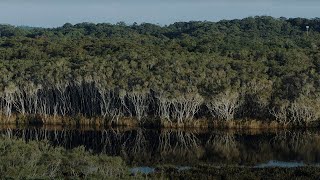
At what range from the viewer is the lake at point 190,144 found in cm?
4814

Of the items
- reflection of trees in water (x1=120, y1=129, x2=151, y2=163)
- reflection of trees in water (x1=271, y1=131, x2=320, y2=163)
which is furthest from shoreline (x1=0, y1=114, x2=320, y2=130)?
reflection of trees in water (x1=271, y1=131, x2=320, y2=163)

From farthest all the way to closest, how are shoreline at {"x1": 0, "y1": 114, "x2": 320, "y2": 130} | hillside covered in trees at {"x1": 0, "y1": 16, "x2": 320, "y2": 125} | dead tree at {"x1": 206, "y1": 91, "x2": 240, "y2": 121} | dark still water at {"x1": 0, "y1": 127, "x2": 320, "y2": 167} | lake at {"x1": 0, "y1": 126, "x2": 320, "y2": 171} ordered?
hillside covered in trees at {"x1": 0, "y1": 16, "x2": 320, "y2": 125}
shoreline at {"x1": 0, "y1": 114, "x2": 320, "y2": 130}
dead tree at {"x1": 206, "y1": 91, "x2": 240, "y2": 121}
dark still water at {"x1": 0, "y1": 127, "x2": 320, "y2": 167}
lake at {"x1": 0, "y1": 126, "x2": 320, "y2": 171}

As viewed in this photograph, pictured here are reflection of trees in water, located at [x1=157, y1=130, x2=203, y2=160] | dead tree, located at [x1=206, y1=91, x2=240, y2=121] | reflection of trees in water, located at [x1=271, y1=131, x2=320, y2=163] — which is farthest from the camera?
dead tree, located at [x1=206, y1=91, x2=240, y2=121]

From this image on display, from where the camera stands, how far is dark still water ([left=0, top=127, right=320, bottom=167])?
159 feet

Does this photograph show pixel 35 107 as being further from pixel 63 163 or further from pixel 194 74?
pixel 63 163

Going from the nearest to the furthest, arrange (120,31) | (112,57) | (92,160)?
(92,160), (112,57), (120,31)

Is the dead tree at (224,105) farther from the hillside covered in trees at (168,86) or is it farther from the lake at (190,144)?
the lake at (190,144)

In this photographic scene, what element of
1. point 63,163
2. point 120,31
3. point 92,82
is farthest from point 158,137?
point 120,31

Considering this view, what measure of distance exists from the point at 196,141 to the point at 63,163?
25726 mm

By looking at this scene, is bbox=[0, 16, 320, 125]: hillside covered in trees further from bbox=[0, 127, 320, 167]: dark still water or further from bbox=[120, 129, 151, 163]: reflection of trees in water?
bbox=[120, 129, 151, 163]: reflection of trees in water

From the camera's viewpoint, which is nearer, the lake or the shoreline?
the lake

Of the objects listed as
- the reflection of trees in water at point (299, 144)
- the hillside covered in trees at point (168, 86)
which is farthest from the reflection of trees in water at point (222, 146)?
the hillside covered in trees at point (168, 86)

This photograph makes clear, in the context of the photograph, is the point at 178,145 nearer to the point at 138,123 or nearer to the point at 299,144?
the point at 299,144

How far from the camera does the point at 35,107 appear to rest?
72875mm
